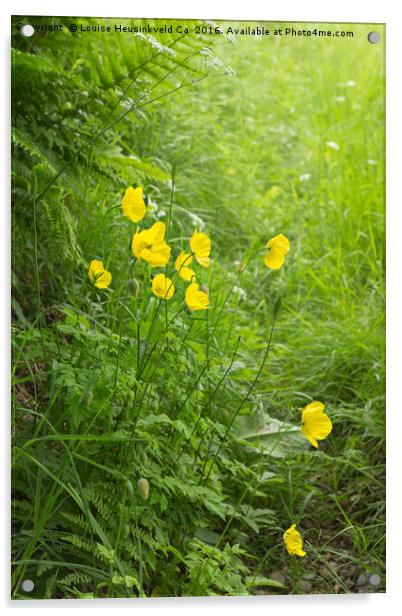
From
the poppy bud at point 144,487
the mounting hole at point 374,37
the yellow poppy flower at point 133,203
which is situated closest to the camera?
the poppy bud at point 144,487

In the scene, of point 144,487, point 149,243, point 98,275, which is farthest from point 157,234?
point 144,487

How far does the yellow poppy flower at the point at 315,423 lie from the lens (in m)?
1.62

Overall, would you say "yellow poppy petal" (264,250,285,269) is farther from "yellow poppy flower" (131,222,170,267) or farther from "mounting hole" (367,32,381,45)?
"mounting hole" (367,32,381,45)

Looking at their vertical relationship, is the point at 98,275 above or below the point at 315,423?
above

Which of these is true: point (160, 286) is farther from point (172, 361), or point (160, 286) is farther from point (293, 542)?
point (293, 542)

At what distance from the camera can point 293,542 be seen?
1.68 metres

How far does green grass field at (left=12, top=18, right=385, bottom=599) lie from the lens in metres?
1.55

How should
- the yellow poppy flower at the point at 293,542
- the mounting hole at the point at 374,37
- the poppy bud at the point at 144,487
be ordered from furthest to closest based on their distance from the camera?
1. the mounting hole at the point at 374,37
2. the yellow poppy flower at the point at 293,542
3. the poppy bud at the point at 144,487

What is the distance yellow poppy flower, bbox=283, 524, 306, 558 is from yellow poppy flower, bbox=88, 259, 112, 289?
58cm

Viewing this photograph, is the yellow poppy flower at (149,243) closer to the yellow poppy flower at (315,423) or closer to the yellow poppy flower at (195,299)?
the yellow poppy flower at (195,299)

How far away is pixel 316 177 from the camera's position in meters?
2.49
